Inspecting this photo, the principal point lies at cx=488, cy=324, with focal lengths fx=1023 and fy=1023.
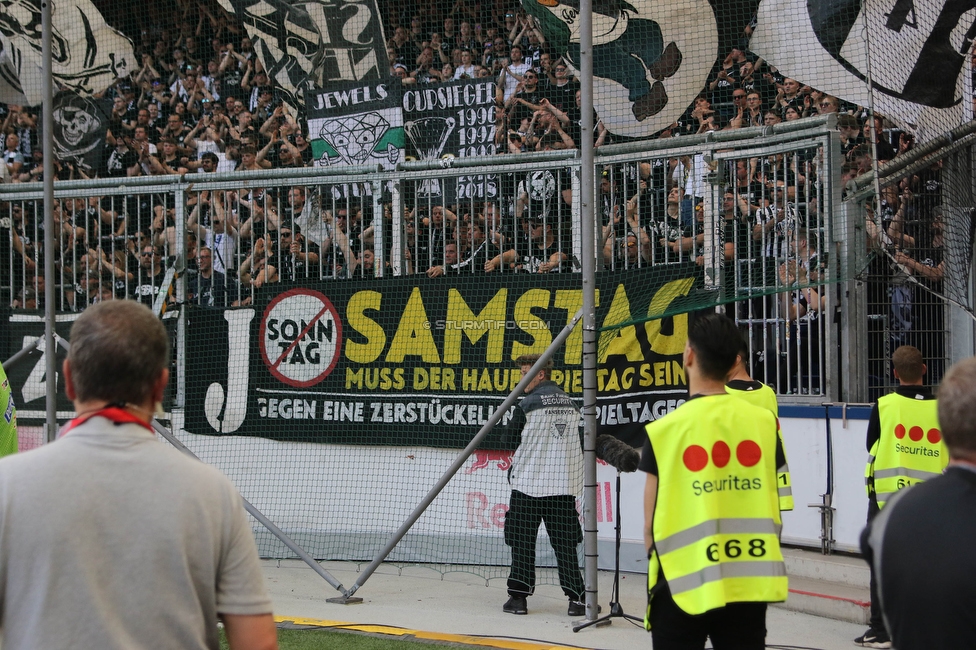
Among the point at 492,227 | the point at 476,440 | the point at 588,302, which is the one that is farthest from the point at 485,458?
the point at 588,302

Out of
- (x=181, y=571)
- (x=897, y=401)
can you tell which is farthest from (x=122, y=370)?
(x=897, y=401)

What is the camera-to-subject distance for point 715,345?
13.5ft

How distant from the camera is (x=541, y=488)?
7879mm

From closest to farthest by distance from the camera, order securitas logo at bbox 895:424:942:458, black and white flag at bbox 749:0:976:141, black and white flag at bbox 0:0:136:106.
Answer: securitas logo at bbox 895:424:942:458 → black and white flag at bbox 749:0:976:141 → black and white flag at bbox 0:0:136:106

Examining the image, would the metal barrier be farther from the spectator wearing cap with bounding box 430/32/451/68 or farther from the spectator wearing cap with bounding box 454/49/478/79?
the spectator wearing cap with bounding box 430/32/451/68

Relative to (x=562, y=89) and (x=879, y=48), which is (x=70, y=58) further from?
(x=879, y=48)

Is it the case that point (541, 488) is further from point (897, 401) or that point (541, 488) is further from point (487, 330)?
point (897, 401)

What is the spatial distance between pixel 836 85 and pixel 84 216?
7.36 m

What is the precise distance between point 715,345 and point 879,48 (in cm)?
412

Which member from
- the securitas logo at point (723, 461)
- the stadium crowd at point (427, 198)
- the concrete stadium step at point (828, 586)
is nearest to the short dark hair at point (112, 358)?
the securitas logo at point (723, 461)

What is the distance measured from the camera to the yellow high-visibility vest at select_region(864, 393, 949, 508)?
645 centimetres

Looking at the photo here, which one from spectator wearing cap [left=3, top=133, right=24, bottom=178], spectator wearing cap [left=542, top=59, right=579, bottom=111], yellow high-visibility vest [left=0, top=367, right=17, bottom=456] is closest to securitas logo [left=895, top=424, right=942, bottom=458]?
spectator wearing cap [left=542, top=59, right=579, bottom=111]

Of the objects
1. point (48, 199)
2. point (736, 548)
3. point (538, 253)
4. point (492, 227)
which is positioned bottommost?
point (736, 548)

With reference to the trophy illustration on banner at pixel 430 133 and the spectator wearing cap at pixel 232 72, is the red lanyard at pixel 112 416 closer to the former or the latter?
the trophy illustration on banner at pixel 430 133
